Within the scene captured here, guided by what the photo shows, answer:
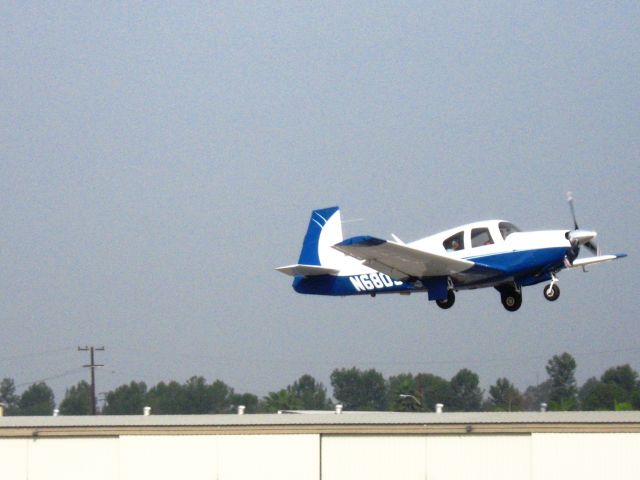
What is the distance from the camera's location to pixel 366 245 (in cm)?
2895

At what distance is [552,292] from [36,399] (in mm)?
78593

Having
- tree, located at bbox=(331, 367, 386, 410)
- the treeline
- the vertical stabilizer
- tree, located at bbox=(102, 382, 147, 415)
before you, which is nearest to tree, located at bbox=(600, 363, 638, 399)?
the treeline

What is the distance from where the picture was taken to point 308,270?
32.4 metres

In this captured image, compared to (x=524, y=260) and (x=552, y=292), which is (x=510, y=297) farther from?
(x=524, y=260)

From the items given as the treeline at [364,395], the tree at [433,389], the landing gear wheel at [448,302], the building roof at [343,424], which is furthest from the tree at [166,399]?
the building roof at [343,424]

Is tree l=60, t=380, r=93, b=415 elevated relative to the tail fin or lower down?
lower down

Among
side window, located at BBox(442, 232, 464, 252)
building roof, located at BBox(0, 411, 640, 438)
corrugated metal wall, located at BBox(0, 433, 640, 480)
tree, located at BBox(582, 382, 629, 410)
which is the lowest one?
corrugated metal wall, located at BBox(0, 433, 640, 480)

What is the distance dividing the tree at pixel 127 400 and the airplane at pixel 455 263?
43486mm

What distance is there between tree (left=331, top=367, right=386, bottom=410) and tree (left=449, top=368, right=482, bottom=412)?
591 centimetres

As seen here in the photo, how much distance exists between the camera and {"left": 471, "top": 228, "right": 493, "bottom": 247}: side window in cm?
2934

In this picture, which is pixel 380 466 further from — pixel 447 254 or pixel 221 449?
pixel 447 254

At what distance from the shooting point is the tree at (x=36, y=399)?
97.2 meters

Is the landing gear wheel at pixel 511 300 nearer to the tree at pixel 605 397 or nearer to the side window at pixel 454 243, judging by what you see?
the side window at pixel 454 243

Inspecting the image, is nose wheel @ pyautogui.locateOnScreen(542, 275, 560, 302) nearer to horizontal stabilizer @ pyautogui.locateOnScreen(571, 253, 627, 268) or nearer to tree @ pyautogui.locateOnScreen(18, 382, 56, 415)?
horizontal stabilizer @ pyautogui.locateOnScreen(571, 253, 627, 268)
